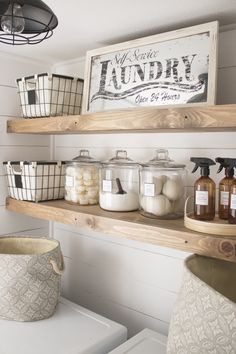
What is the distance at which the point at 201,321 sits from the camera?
35.1 inches

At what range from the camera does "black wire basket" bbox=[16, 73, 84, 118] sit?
1.52m

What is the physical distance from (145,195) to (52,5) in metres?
0.72

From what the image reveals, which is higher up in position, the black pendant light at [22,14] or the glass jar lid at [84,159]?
the black pendant light at [22,14]

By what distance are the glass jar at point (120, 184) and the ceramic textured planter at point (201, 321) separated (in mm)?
408

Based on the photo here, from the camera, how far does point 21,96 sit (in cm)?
164

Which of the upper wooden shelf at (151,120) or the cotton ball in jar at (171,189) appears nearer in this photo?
the upper wooden shelf at (151,120)

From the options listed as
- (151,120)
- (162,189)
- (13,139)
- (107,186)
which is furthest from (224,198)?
(13,139)

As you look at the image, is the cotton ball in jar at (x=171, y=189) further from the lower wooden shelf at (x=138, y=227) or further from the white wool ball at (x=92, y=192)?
the white wool ball at (x=92, y=192)

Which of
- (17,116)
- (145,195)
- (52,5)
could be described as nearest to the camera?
(52,5)

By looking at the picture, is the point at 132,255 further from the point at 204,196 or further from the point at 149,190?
the point at 204,196

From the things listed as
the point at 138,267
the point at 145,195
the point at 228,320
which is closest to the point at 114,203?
the point at 145,195

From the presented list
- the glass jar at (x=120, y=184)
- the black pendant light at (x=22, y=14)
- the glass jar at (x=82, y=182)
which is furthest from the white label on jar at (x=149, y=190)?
the black pendant light at (x=22, y=14)

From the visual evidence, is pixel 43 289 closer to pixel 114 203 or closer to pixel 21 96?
pixel 114 203

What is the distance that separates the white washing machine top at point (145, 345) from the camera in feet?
4.08
